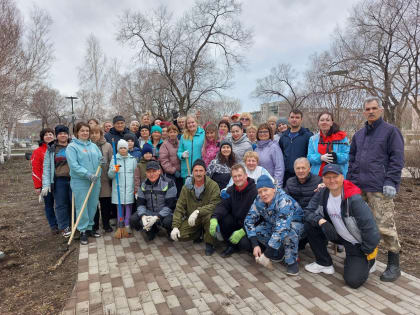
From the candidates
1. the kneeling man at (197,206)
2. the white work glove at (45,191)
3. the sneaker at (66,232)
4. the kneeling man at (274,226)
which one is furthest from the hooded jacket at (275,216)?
the white work glove at (45,191)

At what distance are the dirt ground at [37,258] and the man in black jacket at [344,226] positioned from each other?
0.93 meters

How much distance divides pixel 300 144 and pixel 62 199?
3.93m

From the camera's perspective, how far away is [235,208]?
3.85 metres

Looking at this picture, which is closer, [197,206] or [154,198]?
[197,206]

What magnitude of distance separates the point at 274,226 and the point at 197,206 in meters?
1.18

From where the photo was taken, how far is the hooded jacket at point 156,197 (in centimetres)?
439

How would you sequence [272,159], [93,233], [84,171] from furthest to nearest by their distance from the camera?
[93,233], [272,159], [84,171]

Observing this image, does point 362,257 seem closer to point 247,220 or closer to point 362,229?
point 362,229

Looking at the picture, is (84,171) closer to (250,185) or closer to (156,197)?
(156,197)

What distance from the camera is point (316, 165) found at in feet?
13.0

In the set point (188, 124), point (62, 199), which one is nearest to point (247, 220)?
point (188, 124)

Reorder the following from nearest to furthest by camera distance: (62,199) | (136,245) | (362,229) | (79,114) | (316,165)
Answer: (362,229)
(316,165)
(136,245)
(62,199)
(79,114)

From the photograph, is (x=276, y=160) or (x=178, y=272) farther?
(x=276, y=160)

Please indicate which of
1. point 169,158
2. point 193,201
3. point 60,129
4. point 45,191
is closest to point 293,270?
point 193,201
